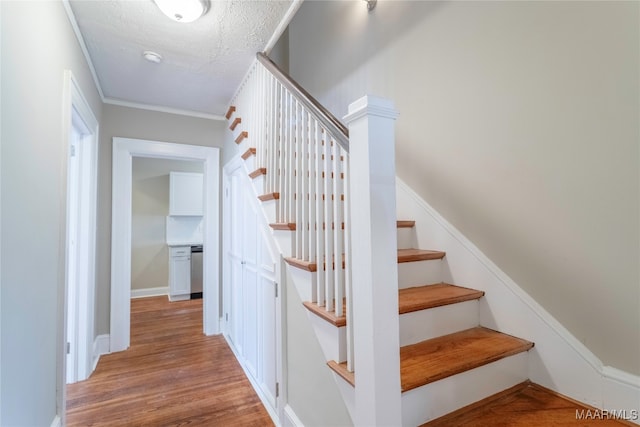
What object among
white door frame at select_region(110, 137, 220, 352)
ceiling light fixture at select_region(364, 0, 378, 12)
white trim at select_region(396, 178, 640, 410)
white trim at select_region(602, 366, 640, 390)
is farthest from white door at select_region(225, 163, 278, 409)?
ceiling light fixture at select_region(364, 0, 378, 12)

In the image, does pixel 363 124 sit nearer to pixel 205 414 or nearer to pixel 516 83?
pixel 516 83

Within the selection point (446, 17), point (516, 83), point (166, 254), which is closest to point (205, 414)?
point (516, 83)

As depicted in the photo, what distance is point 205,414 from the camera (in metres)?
2.02

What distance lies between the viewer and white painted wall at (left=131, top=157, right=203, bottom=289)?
208 inches

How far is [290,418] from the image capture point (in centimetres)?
166

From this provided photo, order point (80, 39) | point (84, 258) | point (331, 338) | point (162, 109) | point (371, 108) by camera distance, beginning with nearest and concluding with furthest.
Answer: point (371, 108), point (331, 338), point (80, 39), point (84, 258), point (162, 109)

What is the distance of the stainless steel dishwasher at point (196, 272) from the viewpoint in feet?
16.7

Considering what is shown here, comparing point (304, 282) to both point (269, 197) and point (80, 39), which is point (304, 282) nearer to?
point (269, 197)

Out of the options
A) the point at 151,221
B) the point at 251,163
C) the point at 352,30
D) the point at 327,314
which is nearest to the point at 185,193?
the point at 151,221

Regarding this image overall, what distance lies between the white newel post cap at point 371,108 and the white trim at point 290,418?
5.09 ft

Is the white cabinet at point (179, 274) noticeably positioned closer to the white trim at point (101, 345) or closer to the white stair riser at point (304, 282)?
the white trim at point (101, 345)

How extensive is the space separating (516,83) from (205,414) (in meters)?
2.72

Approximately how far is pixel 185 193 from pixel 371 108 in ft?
16.6

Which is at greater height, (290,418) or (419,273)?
(419,273)
